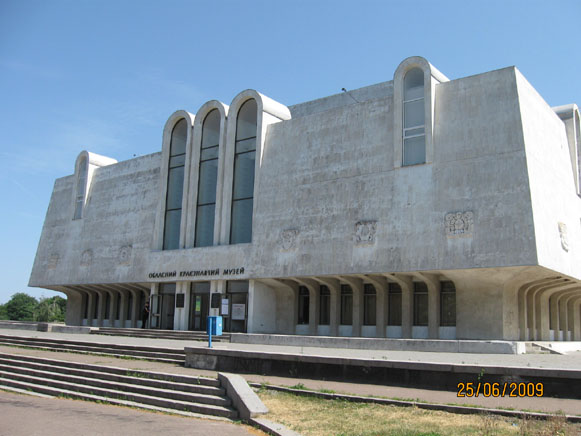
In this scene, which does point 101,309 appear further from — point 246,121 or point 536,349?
point 536,349

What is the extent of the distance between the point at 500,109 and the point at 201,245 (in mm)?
17616

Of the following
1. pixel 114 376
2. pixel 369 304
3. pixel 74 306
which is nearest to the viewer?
pixel 114 376

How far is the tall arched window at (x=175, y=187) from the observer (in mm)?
35281

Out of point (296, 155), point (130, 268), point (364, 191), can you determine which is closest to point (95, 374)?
point (364, 191)

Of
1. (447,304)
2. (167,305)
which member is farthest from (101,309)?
(447,304)

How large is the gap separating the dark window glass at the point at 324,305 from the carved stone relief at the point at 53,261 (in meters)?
21.2

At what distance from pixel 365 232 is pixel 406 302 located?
3.63 m

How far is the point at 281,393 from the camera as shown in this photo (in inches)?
506

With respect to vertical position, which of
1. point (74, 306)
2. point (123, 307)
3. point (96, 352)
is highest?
point (74, 306)

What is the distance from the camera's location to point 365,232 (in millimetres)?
26062

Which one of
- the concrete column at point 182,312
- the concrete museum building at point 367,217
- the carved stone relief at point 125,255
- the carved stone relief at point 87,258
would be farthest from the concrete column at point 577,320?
the carved stone relief at point 87,258

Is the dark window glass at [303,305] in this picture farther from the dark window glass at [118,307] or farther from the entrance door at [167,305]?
the dark window glass at [118,307]

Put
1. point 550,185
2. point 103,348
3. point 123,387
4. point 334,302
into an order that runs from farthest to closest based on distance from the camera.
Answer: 1. point 334,302
2. point 550,185
3. point 103,348
4. point 123,387
